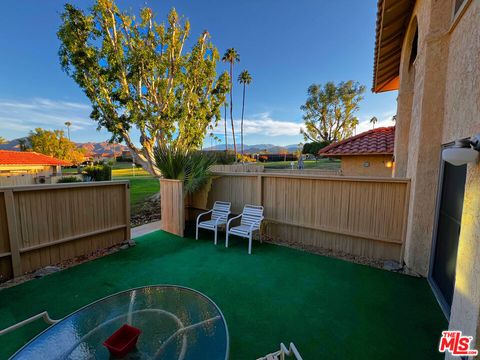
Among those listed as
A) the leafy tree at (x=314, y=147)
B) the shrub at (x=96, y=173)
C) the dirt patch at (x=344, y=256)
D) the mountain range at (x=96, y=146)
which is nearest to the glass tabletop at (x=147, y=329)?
the dirt patch at (x=344, y=256)

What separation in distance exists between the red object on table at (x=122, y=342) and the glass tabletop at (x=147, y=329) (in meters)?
0.07

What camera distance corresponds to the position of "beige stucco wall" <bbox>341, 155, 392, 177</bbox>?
6.76m

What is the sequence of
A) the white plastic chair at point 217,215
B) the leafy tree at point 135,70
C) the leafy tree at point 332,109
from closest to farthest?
the white plastic chair at point 217,215 < the leafy tree at point 135,70 < the leafy tree at point 332,109

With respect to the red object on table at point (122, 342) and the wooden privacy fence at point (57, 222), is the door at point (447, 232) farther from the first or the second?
the wooden privacy fence at point (57, 222)

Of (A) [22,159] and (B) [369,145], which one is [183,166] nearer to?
(B) [369,145]

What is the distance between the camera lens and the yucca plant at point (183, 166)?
17.7 ft

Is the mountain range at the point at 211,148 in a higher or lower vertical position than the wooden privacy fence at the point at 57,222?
higher

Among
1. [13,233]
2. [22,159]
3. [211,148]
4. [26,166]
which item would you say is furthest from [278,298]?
[22,159]

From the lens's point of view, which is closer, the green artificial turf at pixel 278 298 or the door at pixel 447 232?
the green artificial turf at pixel 278 298

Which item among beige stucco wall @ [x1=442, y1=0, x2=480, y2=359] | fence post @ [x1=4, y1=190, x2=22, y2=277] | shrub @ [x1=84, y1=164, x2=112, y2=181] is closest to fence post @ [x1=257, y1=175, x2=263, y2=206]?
beige stucco wall @ [x1=442, y1=0, x2=480, y2=359]

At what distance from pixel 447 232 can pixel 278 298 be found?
2.36 meters

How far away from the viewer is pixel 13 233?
329 cm

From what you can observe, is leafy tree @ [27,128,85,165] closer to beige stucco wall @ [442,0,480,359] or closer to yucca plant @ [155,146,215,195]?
yucca plant @ [155,146,215,195]

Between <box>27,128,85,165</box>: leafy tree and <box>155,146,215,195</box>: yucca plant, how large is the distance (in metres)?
45.0
